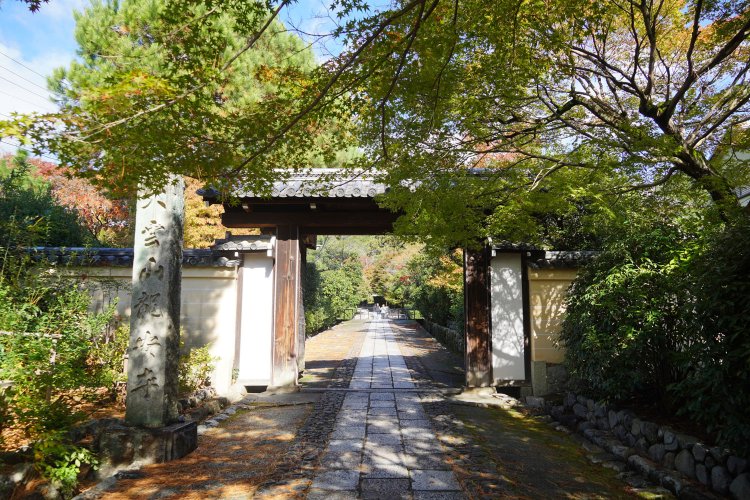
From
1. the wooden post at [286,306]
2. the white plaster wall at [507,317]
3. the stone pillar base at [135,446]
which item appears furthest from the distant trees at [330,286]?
the stone pillar base at [135,446]

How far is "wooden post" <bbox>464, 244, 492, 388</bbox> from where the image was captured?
321 inches

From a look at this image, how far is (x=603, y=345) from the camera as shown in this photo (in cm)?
535

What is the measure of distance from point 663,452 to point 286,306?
6.14 meters

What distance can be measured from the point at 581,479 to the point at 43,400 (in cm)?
490

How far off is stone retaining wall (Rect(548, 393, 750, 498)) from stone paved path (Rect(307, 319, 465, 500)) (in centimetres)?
190

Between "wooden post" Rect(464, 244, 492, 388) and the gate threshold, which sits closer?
"wooden post" Rect(464, 244, 492, 388)

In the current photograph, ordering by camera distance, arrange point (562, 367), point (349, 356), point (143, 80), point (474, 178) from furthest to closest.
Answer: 1. point (349, 356)
2. point (562, 367)
3. point (474, 178)
4. point (143, 80)

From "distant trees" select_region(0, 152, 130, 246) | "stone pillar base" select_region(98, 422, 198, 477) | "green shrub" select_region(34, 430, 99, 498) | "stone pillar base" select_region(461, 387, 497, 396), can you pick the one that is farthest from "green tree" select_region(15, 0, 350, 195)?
"distant trees" select_region(0, 152, 130, 246)

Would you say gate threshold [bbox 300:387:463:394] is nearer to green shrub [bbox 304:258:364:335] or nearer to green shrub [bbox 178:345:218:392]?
green shrub [bbox 178:345:218:392]

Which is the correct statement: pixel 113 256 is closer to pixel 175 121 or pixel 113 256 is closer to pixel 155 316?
pixel 155 316

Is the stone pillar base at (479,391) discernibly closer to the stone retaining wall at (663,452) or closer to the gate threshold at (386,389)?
the gate threshold at (386,389)

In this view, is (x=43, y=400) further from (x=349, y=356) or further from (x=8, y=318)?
(x=349, y=356)

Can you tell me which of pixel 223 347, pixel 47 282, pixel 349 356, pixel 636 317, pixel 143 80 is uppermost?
pixel 143 80

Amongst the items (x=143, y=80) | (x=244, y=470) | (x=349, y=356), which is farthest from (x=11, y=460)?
(x=349, y=356)
